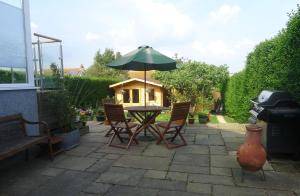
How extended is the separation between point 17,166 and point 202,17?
878 cm

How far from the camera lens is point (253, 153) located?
137 inches

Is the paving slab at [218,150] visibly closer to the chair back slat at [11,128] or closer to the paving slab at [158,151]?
the paving slab at [158,151]

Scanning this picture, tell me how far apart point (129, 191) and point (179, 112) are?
252 centimetres

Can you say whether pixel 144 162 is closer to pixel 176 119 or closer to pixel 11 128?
pixel 176 119

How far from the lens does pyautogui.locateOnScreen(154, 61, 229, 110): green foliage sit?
51.9ft

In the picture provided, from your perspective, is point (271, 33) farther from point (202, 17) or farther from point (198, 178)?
point (198, 178)

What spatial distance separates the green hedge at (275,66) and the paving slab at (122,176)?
3.00m

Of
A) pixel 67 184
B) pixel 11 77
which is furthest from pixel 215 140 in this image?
pixel 11 77

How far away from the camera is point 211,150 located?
523cm

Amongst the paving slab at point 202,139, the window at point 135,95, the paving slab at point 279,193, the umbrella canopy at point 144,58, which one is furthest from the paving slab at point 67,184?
the window at point 135,95

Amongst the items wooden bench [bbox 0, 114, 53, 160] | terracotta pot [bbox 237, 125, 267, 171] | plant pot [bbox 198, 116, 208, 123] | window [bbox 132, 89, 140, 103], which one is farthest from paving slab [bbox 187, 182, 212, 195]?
window [bbox 132, 89, 140, 103]

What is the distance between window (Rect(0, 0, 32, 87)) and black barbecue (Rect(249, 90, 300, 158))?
4618 millimetres

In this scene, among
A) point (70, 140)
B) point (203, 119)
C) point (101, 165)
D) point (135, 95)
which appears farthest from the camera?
point (135, 95)

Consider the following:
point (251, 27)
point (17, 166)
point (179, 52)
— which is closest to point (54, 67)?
point (17, 166)
